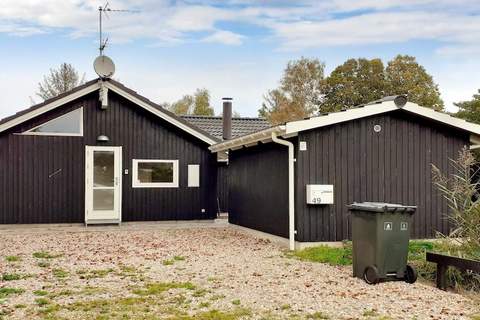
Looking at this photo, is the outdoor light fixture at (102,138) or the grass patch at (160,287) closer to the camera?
the grass patch at (160,287)

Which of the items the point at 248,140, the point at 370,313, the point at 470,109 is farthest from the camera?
the point at 470,109

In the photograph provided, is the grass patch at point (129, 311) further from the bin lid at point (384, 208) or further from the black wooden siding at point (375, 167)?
the black wooden siding at point (375, 167)

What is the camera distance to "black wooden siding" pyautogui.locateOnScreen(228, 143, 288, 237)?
10.4m

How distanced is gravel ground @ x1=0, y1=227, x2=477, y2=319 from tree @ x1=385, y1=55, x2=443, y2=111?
92.3ft

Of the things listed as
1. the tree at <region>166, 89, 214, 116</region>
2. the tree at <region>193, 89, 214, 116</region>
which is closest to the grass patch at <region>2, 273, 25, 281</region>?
the tree at <region>193, 89, 214, 116</region>

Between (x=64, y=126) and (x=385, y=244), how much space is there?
10.0 m

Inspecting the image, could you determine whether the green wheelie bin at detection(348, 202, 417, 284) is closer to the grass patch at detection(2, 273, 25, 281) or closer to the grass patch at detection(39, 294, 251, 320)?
the grass patch at detection(39, 294, 251, 320)

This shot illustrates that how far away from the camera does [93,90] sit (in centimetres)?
1398

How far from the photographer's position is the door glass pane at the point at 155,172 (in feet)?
48.1

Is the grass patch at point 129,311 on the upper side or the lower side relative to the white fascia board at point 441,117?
lower

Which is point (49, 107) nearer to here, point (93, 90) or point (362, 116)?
point (93, 90)

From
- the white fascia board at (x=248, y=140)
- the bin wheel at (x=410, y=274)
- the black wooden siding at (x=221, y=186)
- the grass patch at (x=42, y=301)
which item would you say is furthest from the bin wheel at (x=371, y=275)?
the black wooden siding at (x=221, y=186)

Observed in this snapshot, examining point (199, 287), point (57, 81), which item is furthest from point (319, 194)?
point (57, 81)

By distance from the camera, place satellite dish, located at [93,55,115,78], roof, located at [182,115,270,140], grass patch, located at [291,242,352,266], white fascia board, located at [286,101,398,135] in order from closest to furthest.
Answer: grass patch, located at [291,242,352,266] → white fascia board, located at [286,101,398,135] → satellite dish, located at [93,55,115,78] → roof, located at [182,115,270,140]
